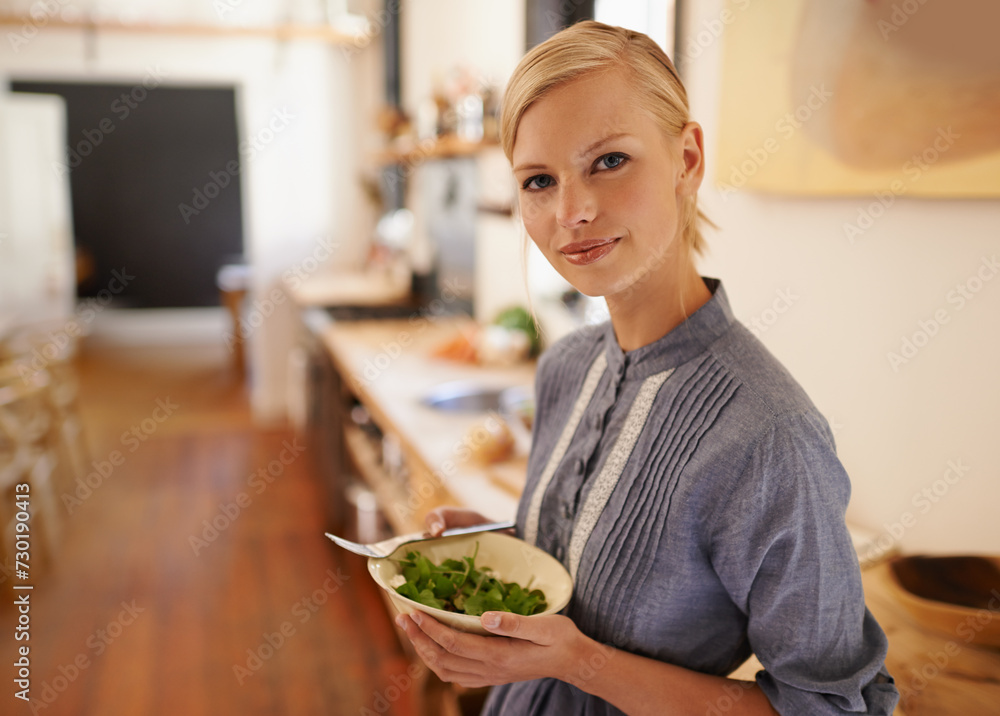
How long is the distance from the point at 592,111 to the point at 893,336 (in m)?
0.68

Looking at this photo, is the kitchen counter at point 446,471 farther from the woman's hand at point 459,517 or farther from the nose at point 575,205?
the nose at point 575,205

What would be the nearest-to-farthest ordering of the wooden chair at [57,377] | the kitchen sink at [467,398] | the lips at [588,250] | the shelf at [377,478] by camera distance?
the lips at [588,250], the kitchen sink at [467,398], the shelf at [377,478], the wooden chair at [57,377]

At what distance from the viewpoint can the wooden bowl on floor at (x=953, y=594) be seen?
3.31 ft

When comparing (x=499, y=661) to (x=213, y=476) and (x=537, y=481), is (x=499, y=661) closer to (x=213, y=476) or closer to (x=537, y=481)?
(x=537, y=481)

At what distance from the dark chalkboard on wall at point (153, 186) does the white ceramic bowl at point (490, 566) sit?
7766mm

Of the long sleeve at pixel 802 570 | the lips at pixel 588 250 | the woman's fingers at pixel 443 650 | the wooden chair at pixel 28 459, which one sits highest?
the lips at pixel 588 250

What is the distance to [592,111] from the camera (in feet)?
2.76

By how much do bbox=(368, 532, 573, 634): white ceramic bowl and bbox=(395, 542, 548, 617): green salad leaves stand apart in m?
0.01

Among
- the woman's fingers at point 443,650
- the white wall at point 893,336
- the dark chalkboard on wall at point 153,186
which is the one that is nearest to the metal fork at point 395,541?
the woman's fingers at point 443,650

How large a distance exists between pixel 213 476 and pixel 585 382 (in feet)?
12.0

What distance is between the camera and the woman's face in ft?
2.75

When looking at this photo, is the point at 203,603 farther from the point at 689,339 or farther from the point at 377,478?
the point at 689,339

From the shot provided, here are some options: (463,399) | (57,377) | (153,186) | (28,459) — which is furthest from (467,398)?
(153,186)

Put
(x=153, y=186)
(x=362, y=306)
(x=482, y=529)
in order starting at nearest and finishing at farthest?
(x=482, y=529), (x=362, y=306), (x=153, y=186)
